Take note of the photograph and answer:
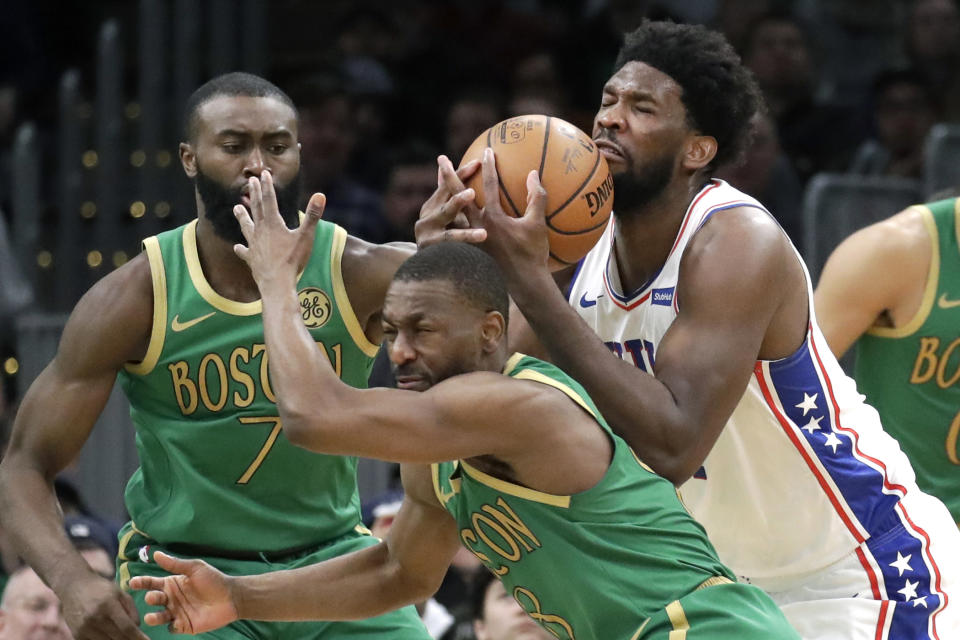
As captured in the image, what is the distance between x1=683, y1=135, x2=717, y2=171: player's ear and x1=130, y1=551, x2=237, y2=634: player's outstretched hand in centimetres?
164

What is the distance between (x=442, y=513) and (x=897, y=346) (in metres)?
1.67

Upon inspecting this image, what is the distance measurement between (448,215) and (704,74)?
89 cm

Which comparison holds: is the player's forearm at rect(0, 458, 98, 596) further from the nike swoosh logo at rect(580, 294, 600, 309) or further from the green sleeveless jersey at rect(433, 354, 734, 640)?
the nike swoosh logo at rect(580, 294, 600, 309)

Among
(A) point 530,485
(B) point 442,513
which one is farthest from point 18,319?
(A) point 530,485

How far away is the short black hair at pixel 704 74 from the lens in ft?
14.4

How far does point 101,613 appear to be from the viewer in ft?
14.0

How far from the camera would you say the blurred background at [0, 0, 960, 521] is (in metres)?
8.73

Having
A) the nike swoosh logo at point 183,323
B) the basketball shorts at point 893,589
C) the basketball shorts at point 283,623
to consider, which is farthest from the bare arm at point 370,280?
the basketball shorts at point 893,589

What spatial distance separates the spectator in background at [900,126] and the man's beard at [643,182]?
15.5 feet

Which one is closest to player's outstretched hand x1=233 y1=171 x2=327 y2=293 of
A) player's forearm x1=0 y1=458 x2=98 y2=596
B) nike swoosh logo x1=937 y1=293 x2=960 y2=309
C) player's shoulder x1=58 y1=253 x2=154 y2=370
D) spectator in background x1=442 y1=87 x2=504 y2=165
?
player's shoulder x1=58 y1=253 x2=154 y2=370

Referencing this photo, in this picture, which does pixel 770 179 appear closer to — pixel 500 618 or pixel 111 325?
pixel 500 618

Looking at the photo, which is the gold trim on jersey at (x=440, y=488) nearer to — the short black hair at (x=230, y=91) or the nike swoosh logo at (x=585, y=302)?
the nike swoosh logo at (x=585, y=302)

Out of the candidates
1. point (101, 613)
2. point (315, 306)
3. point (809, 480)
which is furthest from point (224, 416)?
point (809, 480)

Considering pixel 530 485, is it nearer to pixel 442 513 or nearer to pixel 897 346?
pixel 442 513
